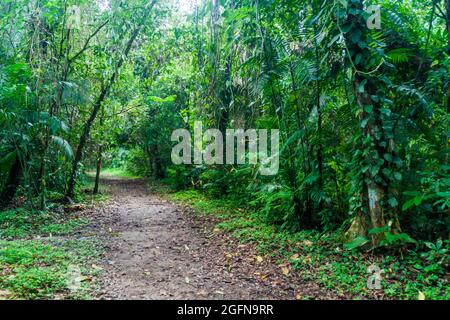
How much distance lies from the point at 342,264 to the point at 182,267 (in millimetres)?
2145

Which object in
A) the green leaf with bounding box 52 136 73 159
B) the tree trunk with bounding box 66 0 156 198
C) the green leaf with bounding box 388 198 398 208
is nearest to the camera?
the green leaf with bounding box 388 198 398 208

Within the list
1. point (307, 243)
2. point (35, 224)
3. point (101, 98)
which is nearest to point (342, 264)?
point (307, 243)

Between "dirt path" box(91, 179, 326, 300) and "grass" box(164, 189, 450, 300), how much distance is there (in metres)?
0.27

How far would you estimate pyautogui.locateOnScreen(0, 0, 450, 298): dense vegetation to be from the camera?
14.3ft

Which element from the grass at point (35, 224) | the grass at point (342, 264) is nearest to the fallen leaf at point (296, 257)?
the grass at point (342, 264)

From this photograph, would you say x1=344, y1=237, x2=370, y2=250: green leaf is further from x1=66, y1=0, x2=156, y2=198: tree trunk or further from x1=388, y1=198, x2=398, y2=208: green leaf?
x1=66, y1=0, x2=156, y2=198: tree trunk

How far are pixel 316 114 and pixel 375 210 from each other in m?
2.04

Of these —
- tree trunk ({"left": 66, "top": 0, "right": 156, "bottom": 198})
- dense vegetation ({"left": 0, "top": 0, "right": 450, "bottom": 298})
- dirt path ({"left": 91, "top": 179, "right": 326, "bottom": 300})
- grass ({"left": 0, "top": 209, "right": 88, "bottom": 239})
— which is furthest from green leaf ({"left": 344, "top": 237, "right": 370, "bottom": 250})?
tree trunk ({"left": 66, "top": 0, "right": 156, "bottom": 198})

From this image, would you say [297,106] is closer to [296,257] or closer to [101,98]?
[296,257]

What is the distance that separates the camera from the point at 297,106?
18.8 feet

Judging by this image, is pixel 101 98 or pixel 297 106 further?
pixel 101 98

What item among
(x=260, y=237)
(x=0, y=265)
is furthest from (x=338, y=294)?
(x=0, y=265)
